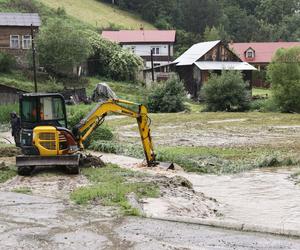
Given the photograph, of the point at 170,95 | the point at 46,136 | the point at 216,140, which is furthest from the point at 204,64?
the point at 46,136

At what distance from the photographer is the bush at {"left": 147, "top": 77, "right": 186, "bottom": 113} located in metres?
62.0

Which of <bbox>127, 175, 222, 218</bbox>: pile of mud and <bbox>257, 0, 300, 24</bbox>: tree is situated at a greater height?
<bbox>257, 0, 300, 24</bbox>: tree

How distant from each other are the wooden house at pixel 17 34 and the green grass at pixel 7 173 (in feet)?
163

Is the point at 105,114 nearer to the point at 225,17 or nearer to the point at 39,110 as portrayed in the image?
the point at 39,110

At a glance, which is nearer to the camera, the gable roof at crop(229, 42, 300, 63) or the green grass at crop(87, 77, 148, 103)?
the green grass at crop(87, 77, 148, 103)

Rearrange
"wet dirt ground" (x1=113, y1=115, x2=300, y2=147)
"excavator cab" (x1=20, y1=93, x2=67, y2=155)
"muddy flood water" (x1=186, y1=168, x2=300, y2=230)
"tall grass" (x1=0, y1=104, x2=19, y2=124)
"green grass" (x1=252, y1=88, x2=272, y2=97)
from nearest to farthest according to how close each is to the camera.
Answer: "muddy flood water" (x1=186, y1=168, x2=300, y2=230) → "excavator cab" (x1=20, y1=93, x2=67, y2=155) → "wet dirt ground" (x1=113, y1=115, x2=300, y2=147) → "tall grass" (x1=0, y1=104, x2=19, y2=124) → "green grass" (x1=252, y1=88, x2=272, y2=97)

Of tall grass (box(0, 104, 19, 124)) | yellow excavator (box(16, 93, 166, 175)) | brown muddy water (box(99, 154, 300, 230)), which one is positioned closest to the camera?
brown muddy water (box(99, 154, 300, 230))

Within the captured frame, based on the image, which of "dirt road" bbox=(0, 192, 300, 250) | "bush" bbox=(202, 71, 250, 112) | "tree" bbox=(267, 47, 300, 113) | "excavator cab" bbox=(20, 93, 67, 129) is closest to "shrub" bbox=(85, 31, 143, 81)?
"bush" bbox=(202, 71, 250, 112)

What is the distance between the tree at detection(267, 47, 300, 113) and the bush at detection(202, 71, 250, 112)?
322cm

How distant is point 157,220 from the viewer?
12.8m

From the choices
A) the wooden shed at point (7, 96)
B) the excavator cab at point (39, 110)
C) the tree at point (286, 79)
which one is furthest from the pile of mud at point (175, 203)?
the tree at point (286, 79)

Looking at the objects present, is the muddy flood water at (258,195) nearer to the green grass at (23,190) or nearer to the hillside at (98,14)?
the green grass at (23,190)

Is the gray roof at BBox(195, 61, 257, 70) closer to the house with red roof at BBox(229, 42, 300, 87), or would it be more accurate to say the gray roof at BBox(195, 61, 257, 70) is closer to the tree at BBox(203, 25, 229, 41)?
the house with red roof at BBox(229, 42, 300, 87)

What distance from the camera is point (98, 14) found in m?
112
